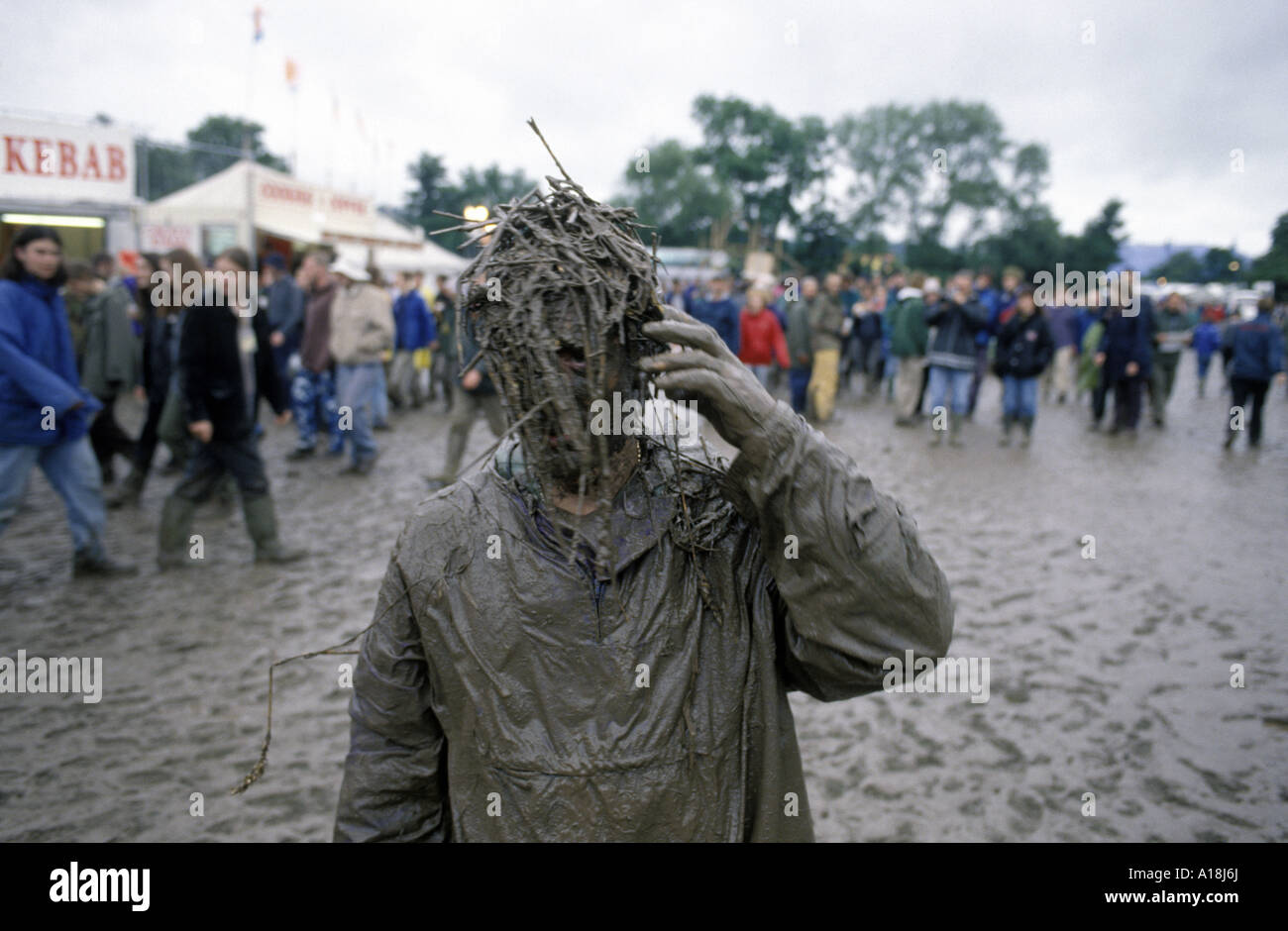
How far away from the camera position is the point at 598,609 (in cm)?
172

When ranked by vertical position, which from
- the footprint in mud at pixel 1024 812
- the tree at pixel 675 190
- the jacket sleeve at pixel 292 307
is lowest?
the footprint in mud at pixel 1024 812

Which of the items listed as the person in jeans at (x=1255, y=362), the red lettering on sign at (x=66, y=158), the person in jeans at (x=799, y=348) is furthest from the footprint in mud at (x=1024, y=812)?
the red lettering on sign at (x=66, y=158)

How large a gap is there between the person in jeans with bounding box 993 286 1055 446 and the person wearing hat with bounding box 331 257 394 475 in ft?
26.2

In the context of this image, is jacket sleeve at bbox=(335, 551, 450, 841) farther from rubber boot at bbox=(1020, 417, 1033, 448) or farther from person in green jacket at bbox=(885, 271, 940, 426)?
person in green jacket at bbox=(885, 271, 940, 426)

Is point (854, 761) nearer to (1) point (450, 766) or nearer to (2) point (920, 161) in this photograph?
(1) point (450, 766)

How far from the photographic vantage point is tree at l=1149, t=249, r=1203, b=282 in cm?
5388

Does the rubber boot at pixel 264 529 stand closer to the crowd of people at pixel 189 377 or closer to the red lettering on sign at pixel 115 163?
the crowd of people at pixel 189 377

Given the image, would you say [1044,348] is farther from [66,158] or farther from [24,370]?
[66,158]

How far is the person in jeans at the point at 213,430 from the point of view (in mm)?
6418

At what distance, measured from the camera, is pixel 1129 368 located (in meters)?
12.5

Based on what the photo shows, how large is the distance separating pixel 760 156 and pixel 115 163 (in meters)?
23.5

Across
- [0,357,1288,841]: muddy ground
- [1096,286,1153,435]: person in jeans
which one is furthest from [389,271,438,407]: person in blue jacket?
[1096,286,1153,435]: person in jeans

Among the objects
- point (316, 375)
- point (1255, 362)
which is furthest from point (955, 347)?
point (316, 375)

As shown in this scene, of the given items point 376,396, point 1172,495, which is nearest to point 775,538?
point 1172,495
